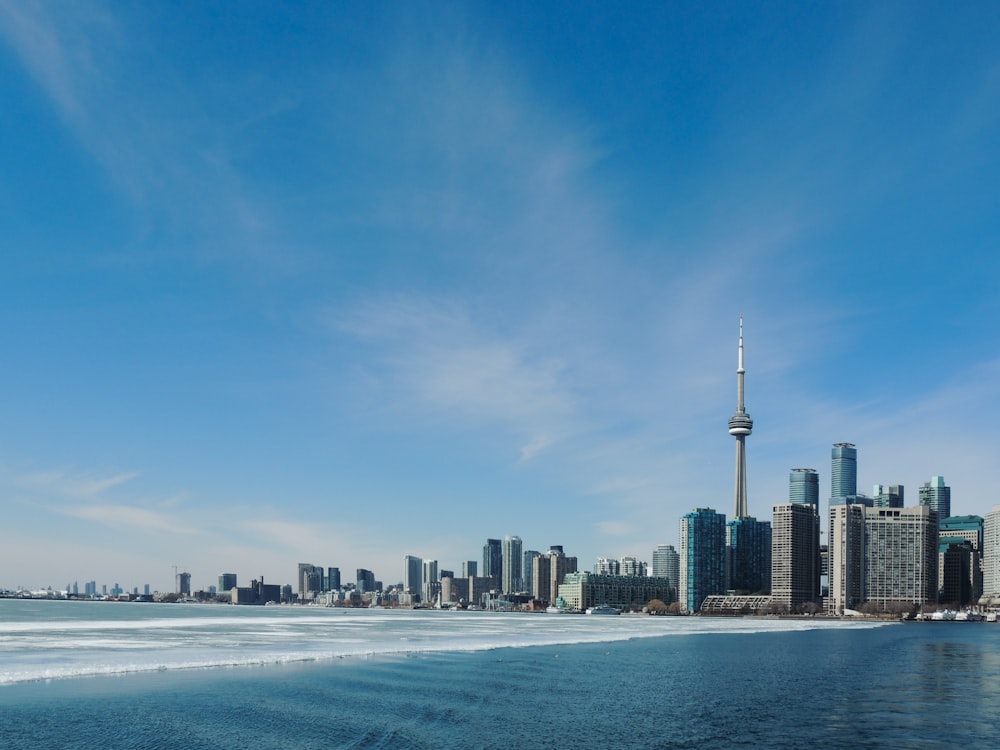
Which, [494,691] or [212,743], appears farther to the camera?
[494,691]

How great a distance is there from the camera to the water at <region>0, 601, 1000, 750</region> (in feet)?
132

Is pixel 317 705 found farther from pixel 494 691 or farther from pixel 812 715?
pixel 812 715

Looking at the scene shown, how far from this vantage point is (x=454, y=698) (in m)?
51.8

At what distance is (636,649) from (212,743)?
69174 millimetres

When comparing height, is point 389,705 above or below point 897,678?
above

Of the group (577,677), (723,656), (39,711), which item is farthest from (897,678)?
(39,711)

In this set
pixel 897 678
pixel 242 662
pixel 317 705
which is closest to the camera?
pixel 317 705

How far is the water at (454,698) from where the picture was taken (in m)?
40.3

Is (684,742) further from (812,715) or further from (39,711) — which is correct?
(39,711)

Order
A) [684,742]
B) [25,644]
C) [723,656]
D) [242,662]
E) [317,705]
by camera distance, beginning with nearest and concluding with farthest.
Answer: [684,742] → [317,705] → [242,662] → [25,644] → [723,656]

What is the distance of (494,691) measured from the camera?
55.5 m

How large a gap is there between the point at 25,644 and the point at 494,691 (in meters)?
51.0

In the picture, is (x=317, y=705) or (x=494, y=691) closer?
(x=317, y=705)

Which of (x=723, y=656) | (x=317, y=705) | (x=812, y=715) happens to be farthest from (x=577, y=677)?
(x=723, y=656)
